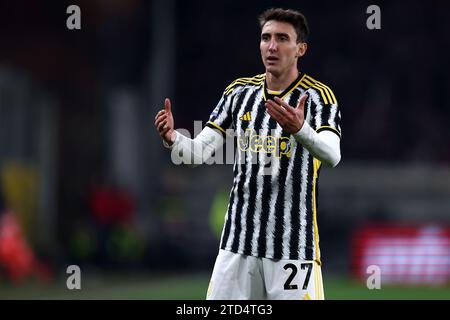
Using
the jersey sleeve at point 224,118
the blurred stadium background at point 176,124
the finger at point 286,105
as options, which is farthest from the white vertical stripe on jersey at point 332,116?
the blurred stadium background at point 176,124

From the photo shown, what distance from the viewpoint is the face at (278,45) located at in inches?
246

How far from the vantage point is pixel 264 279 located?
6.30m

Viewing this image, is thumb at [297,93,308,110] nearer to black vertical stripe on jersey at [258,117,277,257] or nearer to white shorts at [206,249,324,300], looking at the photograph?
black vertical stripe on jersey at [258,117,277,257]

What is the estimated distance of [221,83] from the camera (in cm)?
2588

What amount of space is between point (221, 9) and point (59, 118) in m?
5.80

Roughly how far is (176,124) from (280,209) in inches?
815

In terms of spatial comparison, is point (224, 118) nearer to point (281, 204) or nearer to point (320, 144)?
point (281, 204)

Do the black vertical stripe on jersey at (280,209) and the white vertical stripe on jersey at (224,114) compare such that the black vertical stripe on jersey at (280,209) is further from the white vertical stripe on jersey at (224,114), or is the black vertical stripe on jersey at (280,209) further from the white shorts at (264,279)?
the white vertical stripe on jersey at (224,114)

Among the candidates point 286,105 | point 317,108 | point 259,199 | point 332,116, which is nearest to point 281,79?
point 317,108

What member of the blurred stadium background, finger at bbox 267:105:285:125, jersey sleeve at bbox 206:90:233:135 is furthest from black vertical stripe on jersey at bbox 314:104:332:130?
the blurred stadium background

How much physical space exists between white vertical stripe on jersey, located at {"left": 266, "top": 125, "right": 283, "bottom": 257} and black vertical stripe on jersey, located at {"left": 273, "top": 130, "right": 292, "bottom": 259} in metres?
0.02
